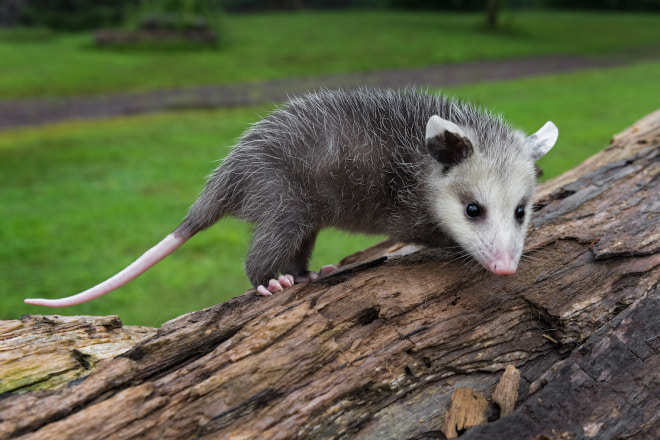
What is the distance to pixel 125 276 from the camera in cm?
287

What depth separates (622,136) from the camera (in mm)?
4098

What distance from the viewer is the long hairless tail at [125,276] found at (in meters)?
2.83

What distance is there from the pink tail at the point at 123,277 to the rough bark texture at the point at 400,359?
0.24 metres

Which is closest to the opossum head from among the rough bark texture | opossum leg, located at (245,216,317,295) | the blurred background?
the rough bark texture

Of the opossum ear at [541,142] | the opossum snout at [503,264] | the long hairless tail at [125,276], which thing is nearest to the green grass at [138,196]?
the long hairless tail at [125,276]

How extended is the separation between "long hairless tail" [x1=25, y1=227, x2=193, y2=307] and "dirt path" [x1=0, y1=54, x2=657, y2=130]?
7322mm

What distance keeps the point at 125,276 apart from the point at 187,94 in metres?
11.3

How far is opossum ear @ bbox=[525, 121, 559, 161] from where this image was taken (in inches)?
118

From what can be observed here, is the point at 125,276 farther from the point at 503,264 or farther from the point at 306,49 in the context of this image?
the point at 306,49

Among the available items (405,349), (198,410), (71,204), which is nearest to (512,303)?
(405,349)

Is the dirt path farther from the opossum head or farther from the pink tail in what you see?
the pink tail

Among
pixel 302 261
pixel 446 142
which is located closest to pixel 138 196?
pixel 302 261

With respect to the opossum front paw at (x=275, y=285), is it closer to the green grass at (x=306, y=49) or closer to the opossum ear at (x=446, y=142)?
the opossum ear at (x=446, y=142)

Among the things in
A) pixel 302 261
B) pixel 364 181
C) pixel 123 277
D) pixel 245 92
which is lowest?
pixel 245 92
